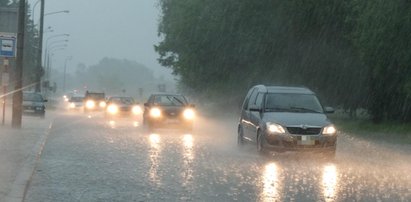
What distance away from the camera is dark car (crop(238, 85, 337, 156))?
16.8 m

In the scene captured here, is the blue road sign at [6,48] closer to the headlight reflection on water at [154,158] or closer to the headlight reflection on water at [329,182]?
the headlight reflection on water at [154,158]

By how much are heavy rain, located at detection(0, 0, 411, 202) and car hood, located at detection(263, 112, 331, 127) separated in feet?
0.18

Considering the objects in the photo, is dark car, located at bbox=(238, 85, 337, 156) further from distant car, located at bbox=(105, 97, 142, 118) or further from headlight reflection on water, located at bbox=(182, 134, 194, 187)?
distant car, located at bbox=(105, 97, 142, 118)

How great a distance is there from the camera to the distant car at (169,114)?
29141 millimetres

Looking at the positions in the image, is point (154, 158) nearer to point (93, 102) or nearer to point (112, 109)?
point (112, 109)

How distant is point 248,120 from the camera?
19375 millimetres

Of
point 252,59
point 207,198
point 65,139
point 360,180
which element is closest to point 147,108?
point 65,139

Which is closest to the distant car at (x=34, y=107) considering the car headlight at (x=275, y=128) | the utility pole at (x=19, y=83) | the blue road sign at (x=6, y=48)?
the utility pole at (x=19, y=83)

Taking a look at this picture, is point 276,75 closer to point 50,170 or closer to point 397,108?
point 397,108

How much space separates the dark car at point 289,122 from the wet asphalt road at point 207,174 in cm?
41

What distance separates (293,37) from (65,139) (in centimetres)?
1988

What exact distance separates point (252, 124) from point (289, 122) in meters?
1.89

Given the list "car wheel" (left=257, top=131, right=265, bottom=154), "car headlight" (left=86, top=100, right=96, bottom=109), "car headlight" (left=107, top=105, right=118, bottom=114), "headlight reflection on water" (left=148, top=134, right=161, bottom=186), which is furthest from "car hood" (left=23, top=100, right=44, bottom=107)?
"car wheel" (left=257, top=131, right=265, bottom=154)

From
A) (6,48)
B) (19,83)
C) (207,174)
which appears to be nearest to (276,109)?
(207,174)
